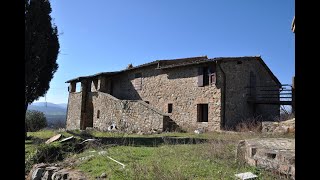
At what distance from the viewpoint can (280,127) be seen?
12.9 m

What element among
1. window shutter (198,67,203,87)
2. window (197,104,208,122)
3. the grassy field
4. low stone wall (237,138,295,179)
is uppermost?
window shutter (198,67,203,87)

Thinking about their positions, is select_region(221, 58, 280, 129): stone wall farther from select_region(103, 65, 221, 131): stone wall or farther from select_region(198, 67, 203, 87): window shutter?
select_region(198, 67, 203, 87): window shutter

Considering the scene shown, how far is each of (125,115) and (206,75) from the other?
6154mm

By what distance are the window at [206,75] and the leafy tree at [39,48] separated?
360 inches

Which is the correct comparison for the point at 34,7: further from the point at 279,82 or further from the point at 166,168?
the point at 279,82

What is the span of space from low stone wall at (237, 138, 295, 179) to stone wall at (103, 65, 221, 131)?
10.8 meters

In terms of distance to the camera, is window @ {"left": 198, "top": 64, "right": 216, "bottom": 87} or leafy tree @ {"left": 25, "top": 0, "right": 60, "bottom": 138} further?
window @ {"left": 198, "top": 64, "right": 216, "bottom": 87}

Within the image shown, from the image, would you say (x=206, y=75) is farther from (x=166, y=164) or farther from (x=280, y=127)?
(x=166, y=164)

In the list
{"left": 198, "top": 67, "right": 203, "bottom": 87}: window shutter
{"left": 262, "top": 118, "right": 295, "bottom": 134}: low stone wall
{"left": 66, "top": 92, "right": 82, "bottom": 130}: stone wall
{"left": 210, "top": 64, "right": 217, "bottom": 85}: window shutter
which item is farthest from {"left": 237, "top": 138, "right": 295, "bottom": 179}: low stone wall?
{"left": 66, "top": 92, "right": 82, "bottom": 130}: stone wall

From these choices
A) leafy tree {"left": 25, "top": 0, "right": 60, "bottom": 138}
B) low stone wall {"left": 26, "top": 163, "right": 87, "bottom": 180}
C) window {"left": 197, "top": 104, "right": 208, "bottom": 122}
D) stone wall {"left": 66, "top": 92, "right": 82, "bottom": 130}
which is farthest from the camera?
stone wall {"left": 66, "top": 92, "right": 82, "bottom": 130}

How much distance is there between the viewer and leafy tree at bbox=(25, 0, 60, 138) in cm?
1424

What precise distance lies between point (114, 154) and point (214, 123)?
34.3ft

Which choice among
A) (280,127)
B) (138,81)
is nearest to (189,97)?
(138,81)
